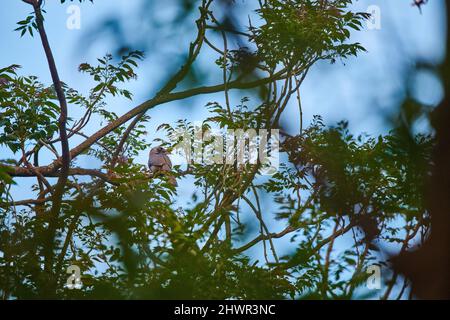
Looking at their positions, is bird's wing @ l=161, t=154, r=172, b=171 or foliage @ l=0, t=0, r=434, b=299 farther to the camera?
bird's wing @ l=161, t=154, r=172, b=171

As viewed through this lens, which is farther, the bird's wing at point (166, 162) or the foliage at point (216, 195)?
the bird's wing at point (166, 162)

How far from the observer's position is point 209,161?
3.41 m

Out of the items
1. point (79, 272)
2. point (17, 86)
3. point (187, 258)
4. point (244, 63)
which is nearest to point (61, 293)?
point (79, 272)

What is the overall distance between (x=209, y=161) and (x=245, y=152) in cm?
31

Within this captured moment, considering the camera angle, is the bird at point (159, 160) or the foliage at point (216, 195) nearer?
the foliage at point (216, 195)

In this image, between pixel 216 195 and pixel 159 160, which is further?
pixel 159 160

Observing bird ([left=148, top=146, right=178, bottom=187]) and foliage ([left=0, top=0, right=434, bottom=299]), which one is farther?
bird ([left=148, top=146, right=178, bottom=187])

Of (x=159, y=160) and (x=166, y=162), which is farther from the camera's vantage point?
(x=159, y=160)

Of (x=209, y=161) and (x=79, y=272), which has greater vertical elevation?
(x=209, y=161)

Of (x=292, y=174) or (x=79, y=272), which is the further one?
(x=292, y=174)

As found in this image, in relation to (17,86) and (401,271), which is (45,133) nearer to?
(17,86)

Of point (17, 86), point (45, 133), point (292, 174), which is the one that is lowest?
point (292, 174)

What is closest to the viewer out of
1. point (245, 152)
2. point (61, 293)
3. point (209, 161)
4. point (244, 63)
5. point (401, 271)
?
point (401, 271)
